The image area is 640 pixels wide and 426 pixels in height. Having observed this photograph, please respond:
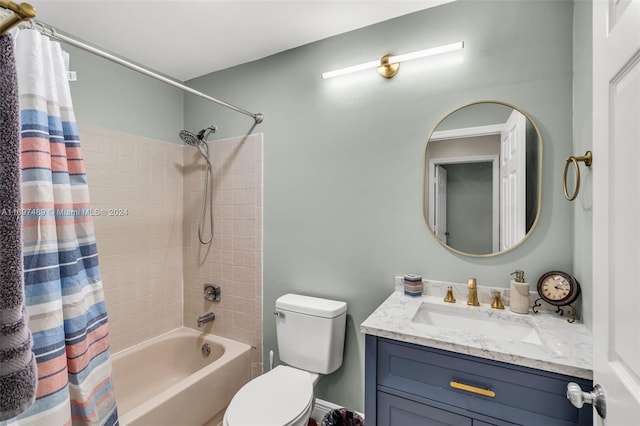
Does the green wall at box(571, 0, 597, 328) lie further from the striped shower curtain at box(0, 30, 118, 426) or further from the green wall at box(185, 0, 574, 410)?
the striped shower curtain at box(0, 30, 118, 426)

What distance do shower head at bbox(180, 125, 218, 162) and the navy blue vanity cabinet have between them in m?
1.87

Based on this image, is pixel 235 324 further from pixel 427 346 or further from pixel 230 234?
pixel 427 346

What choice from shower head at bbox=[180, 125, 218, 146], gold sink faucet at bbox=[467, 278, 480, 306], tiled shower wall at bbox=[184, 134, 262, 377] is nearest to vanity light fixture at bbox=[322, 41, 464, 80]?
tiled shower wall at bbox=[184, 134, 262, 377]

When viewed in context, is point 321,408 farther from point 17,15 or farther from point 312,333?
point 17,15

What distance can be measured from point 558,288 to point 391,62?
1370 millimetres

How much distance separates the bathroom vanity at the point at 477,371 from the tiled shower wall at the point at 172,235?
1.18 meters

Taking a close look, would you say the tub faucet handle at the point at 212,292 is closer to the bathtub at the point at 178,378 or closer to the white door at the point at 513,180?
the bathtub at the point at 178,378

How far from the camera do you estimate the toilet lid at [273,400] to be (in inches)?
52.9

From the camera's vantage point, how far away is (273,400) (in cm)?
147

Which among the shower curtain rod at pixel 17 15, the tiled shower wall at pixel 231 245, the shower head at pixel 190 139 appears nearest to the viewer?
the shower curtain rod at pixel 17 15

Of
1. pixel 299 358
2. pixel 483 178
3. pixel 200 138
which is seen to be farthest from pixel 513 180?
pixel 200 138

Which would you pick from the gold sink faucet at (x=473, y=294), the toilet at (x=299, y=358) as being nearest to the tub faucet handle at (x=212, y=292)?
the toilet at (x=299, y=358)

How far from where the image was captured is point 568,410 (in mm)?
931

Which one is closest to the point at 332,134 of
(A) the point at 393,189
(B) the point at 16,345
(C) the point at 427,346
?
(A) the point at 393,189
